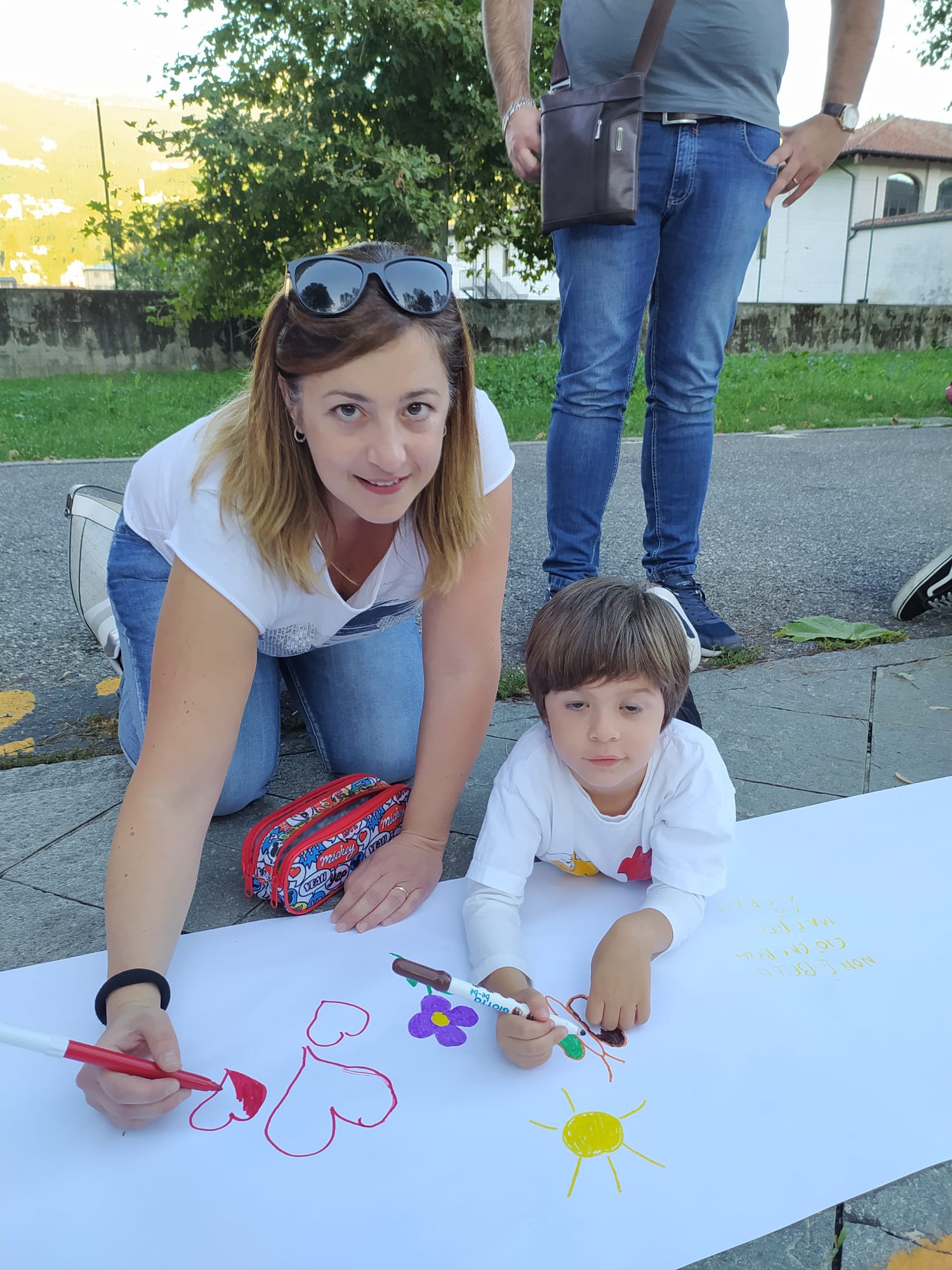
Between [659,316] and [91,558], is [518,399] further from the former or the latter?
[91,558]

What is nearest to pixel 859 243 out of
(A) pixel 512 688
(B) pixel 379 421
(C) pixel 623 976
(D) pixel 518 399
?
(D) pixel 518 399

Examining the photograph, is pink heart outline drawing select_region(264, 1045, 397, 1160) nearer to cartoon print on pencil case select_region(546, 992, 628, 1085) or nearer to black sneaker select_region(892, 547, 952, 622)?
cartoon print on pencil case select_region(546, 992, 628, 1085)

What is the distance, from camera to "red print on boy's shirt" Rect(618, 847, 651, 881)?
1.34m

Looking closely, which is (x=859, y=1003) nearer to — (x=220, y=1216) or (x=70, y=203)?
(x=220, y=1216)

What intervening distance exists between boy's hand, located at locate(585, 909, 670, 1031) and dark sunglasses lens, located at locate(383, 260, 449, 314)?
78 centimetres

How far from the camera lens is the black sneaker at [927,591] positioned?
8.02ft

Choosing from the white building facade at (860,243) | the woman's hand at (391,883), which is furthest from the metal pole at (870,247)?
the woman's hand at (391,883)

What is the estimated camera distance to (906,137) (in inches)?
1172

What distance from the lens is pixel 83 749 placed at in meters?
1.89

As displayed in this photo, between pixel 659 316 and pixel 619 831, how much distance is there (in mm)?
1369

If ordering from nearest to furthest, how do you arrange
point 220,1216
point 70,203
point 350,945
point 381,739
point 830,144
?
point 220,1216
point 350,945
point 381,739
point 830,144
point 70,203

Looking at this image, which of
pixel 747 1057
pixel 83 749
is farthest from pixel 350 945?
pixel 83 749

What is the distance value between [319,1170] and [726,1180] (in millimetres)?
380

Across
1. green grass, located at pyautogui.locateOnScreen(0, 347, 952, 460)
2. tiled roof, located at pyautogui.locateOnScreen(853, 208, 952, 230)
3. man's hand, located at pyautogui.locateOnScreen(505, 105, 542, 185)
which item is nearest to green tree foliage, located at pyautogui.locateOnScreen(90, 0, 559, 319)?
green grass, located at pyautogui.locateOnScreen(0, 347, 952, 460)
